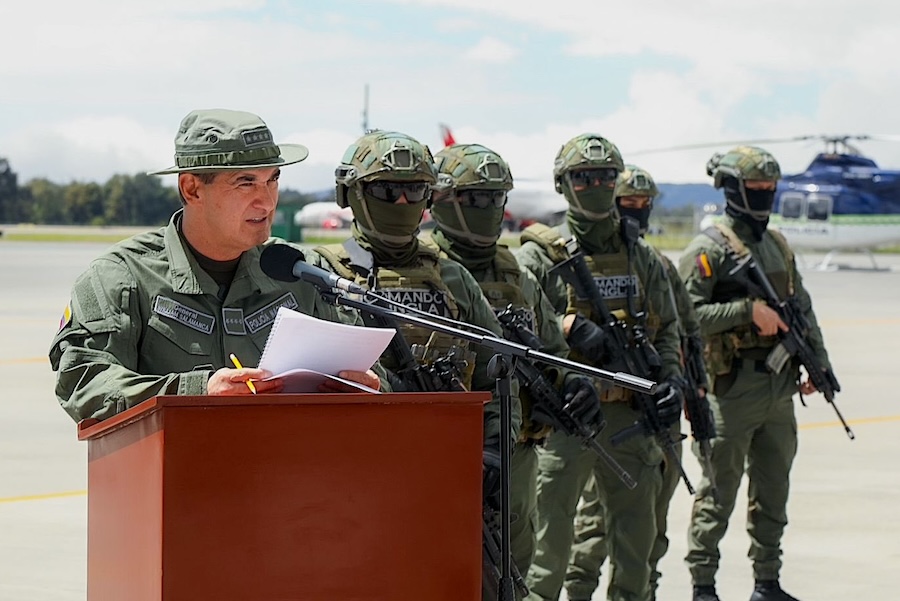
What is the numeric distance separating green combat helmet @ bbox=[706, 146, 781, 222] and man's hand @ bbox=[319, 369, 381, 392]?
4.83 meters

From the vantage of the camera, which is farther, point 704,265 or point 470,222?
point 704,265

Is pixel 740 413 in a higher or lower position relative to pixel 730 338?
lower

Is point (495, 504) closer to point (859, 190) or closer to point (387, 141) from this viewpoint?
point (387, 141)

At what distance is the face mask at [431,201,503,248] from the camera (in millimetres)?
5426

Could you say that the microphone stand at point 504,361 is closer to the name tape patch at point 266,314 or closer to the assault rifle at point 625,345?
the name tape patch at point 266,314

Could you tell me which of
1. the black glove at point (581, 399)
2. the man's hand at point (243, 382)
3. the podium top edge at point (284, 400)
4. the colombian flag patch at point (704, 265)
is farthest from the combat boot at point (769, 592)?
the man's hand at point (243, 382)

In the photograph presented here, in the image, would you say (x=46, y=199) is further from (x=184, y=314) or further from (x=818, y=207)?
(x=184, y=314)

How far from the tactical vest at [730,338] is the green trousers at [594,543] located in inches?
36.7

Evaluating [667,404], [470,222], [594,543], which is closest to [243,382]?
[470,222]

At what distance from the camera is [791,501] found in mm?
9195

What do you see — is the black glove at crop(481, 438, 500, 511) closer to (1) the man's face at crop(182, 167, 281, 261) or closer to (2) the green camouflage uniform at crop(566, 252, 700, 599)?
(1) the man's face at crop(182, 167, 281, 261)

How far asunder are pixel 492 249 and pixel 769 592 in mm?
2581

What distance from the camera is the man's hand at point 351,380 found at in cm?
283

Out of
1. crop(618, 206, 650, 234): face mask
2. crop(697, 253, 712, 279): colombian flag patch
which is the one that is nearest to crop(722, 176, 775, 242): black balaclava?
crop(697, 253, 712, 279): colombian flag patch
